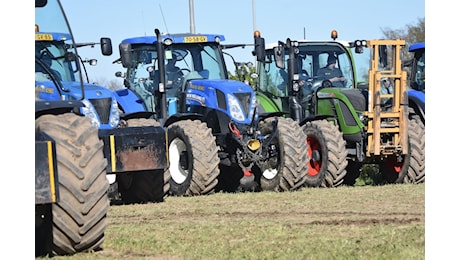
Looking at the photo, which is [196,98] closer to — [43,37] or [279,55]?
[279,55]

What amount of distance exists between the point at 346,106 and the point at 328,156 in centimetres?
131

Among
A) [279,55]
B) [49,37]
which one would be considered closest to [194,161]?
[279,55]

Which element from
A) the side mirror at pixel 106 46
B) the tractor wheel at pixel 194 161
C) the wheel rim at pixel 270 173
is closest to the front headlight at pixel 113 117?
the side mirror at pixel 106 46

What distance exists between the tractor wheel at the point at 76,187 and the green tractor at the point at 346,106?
8953 millimetres

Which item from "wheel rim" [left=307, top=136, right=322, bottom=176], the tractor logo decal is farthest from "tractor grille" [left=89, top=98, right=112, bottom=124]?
"wheel rim" [left=307, top=136, right=322, bottom=176]

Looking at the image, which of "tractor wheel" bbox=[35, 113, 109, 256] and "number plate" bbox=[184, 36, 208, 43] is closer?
"tractor wheel" bbox=[35, 113, 109, 256]

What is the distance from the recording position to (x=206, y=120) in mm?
17203

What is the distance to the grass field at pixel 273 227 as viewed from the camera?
28.4ft

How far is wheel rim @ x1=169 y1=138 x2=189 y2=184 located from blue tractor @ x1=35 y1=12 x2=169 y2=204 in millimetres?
1280

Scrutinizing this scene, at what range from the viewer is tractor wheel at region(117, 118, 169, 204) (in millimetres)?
13812

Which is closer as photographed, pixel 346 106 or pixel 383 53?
pixel 383 53

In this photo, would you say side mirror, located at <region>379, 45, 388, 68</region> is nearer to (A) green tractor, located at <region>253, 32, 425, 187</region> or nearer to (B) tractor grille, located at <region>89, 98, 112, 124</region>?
(A) green tractor, located at <region>253, 32, 425, 187</region>
